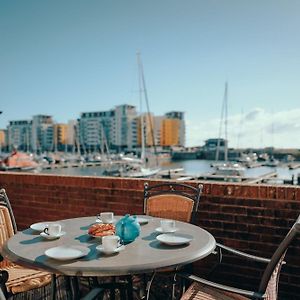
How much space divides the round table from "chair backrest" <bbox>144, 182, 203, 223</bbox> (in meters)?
0.71

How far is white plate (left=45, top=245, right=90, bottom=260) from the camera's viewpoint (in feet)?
5.94

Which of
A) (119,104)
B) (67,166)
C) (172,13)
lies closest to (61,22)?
(172,13)

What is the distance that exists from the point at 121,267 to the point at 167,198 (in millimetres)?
1646

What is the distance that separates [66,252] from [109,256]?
0.23 metres

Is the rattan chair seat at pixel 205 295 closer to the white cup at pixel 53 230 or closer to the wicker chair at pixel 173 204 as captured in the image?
the wicker chair at pixel 173 204

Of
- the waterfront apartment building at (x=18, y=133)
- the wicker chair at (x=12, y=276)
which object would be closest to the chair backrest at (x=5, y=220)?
the wicker chair at (x=12, y=276)

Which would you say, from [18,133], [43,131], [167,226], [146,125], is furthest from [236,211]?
[18,133]

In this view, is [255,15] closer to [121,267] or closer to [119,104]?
[121,267]

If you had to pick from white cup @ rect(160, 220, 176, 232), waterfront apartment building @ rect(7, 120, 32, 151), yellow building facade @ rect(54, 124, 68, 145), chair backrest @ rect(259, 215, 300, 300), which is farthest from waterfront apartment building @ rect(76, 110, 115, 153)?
chair backrest @ rect(259, 215, 300, 300)

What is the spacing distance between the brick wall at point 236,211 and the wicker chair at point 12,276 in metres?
1.33

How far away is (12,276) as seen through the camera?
2.67m

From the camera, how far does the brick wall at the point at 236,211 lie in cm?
316

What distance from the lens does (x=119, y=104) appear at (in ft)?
397

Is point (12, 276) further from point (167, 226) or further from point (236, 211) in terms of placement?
point (236, 211)
